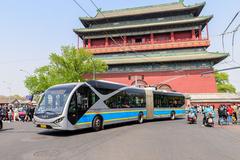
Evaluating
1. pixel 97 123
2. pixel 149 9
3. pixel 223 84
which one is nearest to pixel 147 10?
pixel 149 9

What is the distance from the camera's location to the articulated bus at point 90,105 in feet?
35.0

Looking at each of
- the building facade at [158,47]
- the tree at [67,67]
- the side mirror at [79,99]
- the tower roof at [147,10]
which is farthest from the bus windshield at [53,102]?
the tower roof at [147,10]

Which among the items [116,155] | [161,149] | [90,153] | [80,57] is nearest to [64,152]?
[90,153]

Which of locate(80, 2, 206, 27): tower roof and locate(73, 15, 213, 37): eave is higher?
locate(80, 2, 206, 27): tower roof

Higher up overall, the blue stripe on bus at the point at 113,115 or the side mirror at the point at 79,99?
the side mirror at the point at 79,99

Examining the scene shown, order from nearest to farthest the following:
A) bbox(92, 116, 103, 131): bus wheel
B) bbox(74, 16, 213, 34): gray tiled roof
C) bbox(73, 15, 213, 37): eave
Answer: bbox(92, 116, 103, 131): bus wheel
bbox(74, 16, 213, 34): gray tiled roof
bbox(73, 15, 213, 37): eave

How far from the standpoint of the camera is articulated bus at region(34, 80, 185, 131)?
10.7 m

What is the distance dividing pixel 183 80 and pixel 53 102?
106 feet

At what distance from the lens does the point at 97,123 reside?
12.6 meters

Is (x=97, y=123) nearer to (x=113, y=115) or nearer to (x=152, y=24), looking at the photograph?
(x=113, y=115)

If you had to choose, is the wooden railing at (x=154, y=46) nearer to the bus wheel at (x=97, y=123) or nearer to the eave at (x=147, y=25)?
the eave at (x=147, y=25)

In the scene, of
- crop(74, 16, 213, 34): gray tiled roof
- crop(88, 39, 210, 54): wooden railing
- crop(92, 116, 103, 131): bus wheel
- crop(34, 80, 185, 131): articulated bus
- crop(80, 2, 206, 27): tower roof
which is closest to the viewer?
crop(34, 80, 185, 131): articulated bus

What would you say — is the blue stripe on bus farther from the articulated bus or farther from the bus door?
the bus door

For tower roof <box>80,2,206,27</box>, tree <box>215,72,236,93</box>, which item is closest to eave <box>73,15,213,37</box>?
tower roof <box>80,2,206,27</box>
